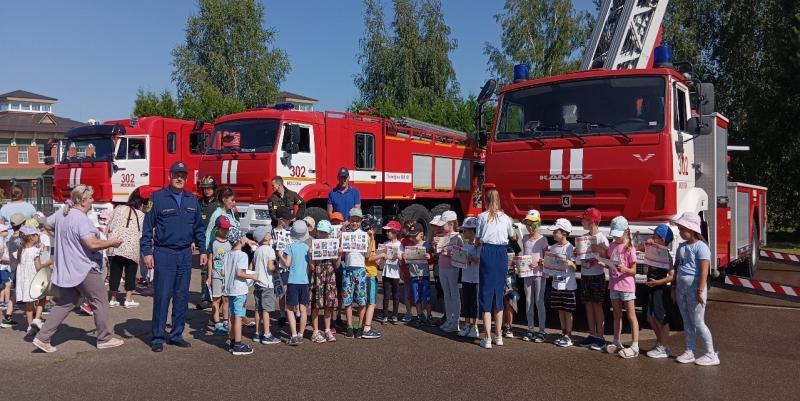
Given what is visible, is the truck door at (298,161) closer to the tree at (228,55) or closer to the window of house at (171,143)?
the window of house at (171,143)

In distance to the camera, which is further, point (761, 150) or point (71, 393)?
point (761, 150)

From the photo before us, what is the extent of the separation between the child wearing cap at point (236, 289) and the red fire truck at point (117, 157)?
992 cm

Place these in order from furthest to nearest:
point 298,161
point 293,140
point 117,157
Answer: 1. point 117,157
2. point 298,161
3. point 293,140

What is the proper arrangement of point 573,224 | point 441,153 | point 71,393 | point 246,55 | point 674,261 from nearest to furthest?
point 71,393, point 674,261, point 573,224, point 441,153, point 246,55

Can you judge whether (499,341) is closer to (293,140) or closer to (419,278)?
(419,278)

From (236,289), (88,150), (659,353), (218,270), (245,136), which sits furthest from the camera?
(88,150)

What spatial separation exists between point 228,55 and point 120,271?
33466 millimetres

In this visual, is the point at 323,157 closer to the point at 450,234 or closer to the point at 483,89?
the point at 483,89

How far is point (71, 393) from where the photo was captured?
525 centimetres

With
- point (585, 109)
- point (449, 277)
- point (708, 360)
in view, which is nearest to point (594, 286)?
point (708, 360)

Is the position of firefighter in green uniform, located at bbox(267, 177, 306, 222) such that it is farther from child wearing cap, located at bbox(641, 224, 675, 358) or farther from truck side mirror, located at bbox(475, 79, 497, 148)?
child wearing cap, located at bbox(641, 224, 675, 358)

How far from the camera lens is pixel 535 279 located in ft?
23.7

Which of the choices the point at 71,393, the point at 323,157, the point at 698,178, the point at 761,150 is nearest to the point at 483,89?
the point at 698,178

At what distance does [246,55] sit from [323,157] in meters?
30.0
